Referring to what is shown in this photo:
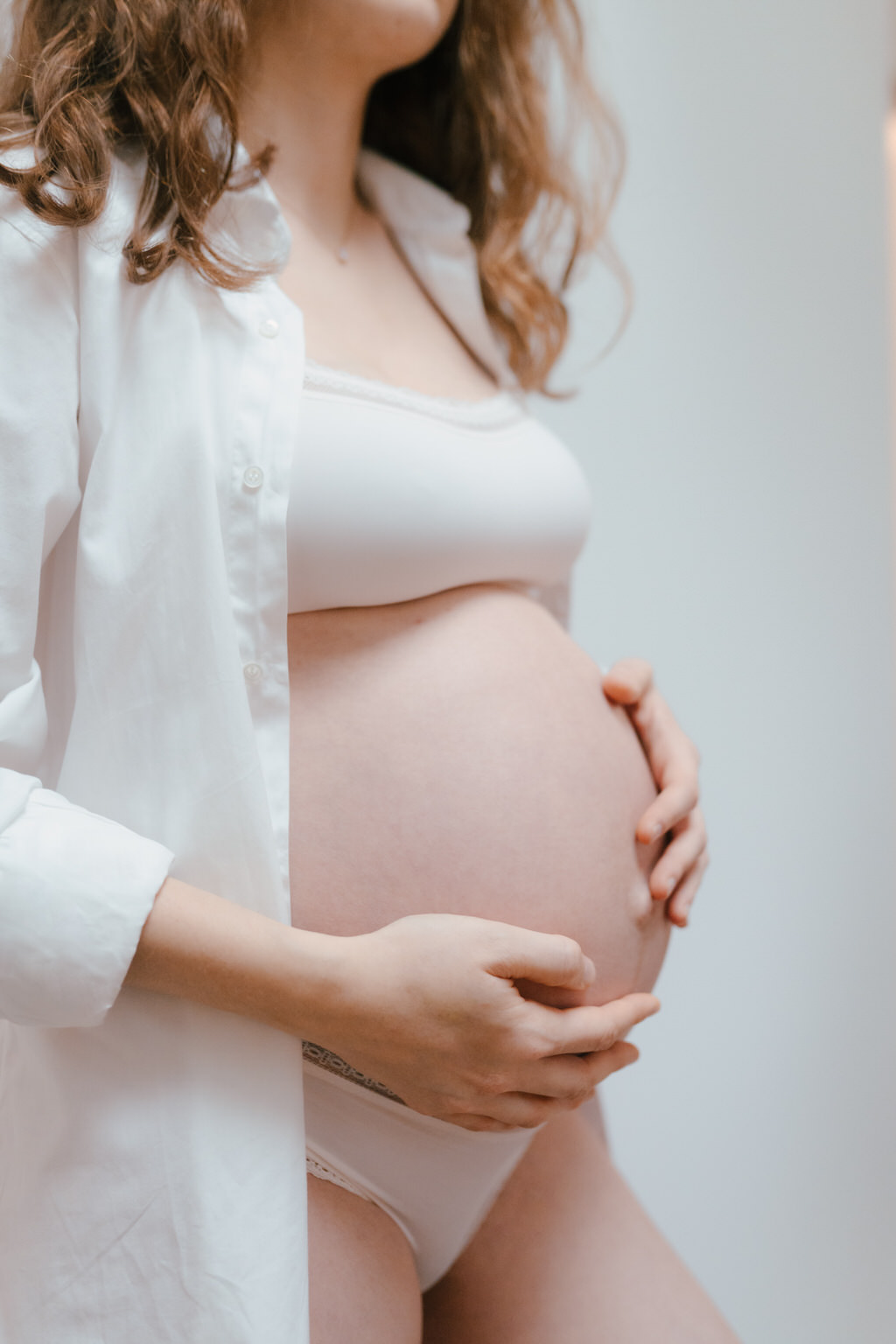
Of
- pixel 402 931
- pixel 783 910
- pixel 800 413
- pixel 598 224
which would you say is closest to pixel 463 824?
pixel 402 931

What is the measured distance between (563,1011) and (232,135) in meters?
0.63

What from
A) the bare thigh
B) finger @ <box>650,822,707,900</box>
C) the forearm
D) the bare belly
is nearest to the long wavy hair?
the bare belly

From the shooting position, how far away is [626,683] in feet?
2.96

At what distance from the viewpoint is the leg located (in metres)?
0.85

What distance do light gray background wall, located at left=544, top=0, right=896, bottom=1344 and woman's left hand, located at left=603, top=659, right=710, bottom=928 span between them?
46 cm

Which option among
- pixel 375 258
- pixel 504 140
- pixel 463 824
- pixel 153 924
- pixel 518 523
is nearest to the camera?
pixel 153 924

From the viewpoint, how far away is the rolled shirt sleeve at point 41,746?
23.9 inches

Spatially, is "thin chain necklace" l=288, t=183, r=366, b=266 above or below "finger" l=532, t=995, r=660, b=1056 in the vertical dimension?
above

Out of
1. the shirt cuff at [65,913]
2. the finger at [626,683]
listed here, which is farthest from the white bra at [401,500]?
the shirt cuff at [65,913]

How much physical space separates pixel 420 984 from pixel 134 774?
219 millimetres

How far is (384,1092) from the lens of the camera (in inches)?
29.3

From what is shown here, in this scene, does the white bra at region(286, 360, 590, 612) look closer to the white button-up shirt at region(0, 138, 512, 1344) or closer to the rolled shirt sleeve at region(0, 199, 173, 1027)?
the white button-up shirt at region(0, 138, 512, 1344)

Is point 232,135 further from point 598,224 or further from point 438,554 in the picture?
point 598,224

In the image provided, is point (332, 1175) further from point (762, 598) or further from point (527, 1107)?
point (762, 598)
